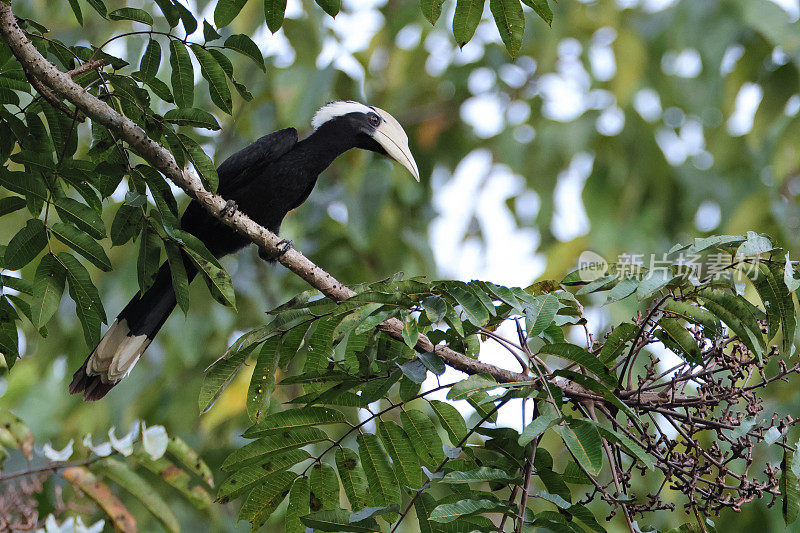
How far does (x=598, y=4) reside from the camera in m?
5.77

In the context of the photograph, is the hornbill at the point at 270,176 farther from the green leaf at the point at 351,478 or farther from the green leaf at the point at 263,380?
the green leaf at the point at 351,478

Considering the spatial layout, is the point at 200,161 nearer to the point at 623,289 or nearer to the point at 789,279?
the point at 623,289

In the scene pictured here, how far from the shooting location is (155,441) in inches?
78.4

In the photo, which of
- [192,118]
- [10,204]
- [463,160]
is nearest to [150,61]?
[192,118]

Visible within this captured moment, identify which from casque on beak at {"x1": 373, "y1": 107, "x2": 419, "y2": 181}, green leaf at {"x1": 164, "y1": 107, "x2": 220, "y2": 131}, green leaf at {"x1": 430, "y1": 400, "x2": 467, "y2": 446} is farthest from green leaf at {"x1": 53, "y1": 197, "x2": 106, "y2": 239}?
casque on beak at {"x1": 373, "y1": 107, "x2": 419, "y2": 181}

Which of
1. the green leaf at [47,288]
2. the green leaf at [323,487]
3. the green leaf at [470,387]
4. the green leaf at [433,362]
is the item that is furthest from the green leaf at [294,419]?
the green leaf at [47,288]

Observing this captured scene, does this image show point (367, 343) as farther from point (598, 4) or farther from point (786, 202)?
point (598, 4)

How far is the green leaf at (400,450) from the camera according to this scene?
6.02ft

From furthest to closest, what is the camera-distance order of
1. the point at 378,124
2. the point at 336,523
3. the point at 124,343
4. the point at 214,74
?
the point at 378,124, the point at 124,343, the point at 214,74, the point at 336,523

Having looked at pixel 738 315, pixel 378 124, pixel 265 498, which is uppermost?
pixel 378 124

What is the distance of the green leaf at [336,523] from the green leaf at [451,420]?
335 mm

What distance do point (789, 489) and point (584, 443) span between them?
504 mm

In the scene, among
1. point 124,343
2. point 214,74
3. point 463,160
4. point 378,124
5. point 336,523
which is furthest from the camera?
point 463,160

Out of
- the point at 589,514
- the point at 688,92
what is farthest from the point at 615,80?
the point at 589,514
